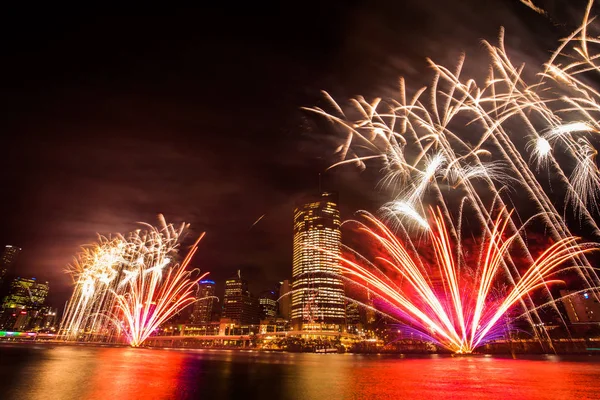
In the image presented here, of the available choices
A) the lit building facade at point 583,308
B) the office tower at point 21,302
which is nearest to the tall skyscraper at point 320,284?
the lit building facade at point 583,308

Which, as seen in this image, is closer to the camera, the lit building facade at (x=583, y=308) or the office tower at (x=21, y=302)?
the lit building facade at (x=583, y=308)

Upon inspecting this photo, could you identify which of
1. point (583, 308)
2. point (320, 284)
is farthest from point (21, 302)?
point (583, 308)

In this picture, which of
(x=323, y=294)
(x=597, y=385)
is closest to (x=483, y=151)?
(x=597, y=385)

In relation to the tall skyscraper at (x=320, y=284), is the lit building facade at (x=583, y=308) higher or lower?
lower

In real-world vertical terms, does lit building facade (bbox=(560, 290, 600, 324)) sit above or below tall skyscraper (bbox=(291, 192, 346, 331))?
below

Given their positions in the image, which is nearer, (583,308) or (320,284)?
(583,308)

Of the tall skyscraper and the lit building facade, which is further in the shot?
the tall skyscraper

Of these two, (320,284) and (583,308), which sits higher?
(320,284)

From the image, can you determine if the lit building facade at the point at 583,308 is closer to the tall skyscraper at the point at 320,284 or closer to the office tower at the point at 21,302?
the tall skyscraper at the point at 320,284

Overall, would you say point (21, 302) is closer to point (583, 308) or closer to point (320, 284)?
point (320, 284)

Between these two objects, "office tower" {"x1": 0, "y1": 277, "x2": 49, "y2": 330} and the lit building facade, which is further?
"office tower" {"x1": 0, "y1": 277, "x2": 49, "y2": 330}

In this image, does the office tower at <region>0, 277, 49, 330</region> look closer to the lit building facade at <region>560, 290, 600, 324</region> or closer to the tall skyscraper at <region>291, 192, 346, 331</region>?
the tall skyscraper at <region>291, 192, 346, 331</region>

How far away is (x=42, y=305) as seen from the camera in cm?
19375

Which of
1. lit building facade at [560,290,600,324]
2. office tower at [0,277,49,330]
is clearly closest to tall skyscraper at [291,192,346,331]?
lit building facade at [560,290,600,324]
